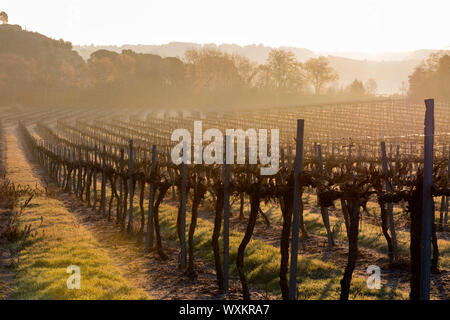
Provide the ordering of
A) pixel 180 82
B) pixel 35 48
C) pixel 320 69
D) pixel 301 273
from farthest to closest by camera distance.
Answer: pixel 35 48 → pixel 180 82 → pixel 320 69 → pixel 301 273

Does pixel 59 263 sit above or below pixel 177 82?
below

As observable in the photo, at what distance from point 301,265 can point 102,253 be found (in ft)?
18.0

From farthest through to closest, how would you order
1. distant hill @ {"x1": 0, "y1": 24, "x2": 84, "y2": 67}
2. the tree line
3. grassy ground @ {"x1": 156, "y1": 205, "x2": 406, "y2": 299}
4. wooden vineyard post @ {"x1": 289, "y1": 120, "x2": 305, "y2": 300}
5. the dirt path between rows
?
distant hill @ {"x1": 0, "y1": 24, "x2": 84, "y2": 67} < the tree line < the dirt path between rows < grassy ground @ {"x1": 156, "y1": 205, "x2": 406, "y2": 299} < wooden vineyard post @ {"x1": 289, "y1": 120, "x2": 305, "y2": 300}

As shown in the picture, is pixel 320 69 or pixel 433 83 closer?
pixel 433 83

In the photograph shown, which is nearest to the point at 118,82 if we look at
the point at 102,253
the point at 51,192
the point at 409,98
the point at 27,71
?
the point at 27,71

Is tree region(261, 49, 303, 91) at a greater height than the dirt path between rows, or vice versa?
tree region(261, 49, 303, 91)

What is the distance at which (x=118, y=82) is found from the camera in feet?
432

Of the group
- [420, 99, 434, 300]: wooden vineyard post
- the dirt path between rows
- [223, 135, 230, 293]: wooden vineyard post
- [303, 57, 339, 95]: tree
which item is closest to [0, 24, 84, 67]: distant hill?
[303, 57, 339, 95]: tree

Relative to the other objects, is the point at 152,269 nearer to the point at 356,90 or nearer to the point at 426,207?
the point at 426,207

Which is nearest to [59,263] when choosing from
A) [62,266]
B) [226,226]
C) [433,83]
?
[62,266]

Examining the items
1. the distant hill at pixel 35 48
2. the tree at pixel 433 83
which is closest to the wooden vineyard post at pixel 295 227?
the tree at pixel 433 83

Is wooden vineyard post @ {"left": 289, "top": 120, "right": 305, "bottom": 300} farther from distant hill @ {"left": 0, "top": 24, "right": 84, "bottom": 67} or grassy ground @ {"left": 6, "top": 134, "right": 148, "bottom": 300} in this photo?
distant hill @ {"left": 0, "top": 24, "right": 84, "bottom": 67}
